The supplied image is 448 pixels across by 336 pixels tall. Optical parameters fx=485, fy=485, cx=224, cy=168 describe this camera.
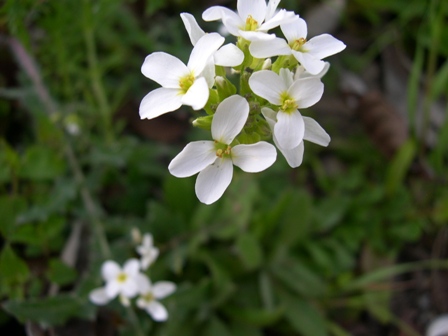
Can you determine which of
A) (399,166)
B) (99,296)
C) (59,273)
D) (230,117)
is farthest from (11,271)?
(399,166)

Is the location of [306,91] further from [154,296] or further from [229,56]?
[154,296]

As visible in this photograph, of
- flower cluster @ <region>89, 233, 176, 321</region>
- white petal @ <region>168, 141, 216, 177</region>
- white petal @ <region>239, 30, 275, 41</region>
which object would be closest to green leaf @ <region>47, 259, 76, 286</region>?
flower cluster @ <region>89, 233, 176, 321</region>

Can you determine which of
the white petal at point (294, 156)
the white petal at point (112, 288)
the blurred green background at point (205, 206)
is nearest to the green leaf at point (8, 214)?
the blurred green background at point (205, 206)

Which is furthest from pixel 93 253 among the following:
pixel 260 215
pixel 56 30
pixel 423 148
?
pixel 423 148

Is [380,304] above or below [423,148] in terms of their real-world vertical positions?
below

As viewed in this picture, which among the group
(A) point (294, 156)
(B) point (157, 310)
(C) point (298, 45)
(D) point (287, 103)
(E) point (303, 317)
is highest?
(C) point (298, 45)

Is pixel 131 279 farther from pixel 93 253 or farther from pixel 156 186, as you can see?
pixel 156 186
